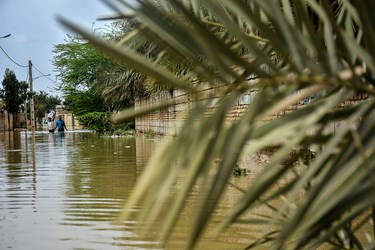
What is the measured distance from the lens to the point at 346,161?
0.72 metres

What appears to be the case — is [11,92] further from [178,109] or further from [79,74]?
[178,109]


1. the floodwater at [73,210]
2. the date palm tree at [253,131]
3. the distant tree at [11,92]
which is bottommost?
the floodwater at [73,210]

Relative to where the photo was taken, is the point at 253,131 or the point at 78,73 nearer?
the point at 253,131

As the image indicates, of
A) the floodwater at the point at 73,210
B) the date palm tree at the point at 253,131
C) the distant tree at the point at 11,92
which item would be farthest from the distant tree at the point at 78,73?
the date palm tree at the point at 253,131

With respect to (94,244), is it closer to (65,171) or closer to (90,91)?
(65,171)

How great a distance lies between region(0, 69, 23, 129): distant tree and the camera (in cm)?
5053

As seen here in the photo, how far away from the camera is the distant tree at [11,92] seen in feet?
166

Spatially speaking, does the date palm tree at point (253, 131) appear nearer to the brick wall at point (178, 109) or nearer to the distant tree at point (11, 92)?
the brick wall at point (178, 109)

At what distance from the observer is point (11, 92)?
166ft

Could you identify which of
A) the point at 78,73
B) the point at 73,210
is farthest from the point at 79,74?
the point at 73,210

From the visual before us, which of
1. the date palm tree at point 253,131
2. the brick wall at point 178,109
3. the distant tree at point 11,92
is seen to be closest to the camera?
the date palm tree at point 253,131

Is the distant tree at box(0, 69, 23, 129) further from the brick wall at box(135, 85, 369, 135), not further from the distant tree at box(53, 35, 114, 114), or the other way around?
the brick wall at box(135, 85, 369, 135)

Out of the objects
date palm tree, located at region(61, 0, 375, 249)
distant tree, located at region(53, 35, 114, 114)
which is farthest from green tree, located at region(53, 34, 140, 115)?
date palm tree, located at region(61, 0, 375, 249)

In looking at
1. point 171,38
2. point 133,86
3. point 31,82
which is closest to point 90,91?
point 31,82
